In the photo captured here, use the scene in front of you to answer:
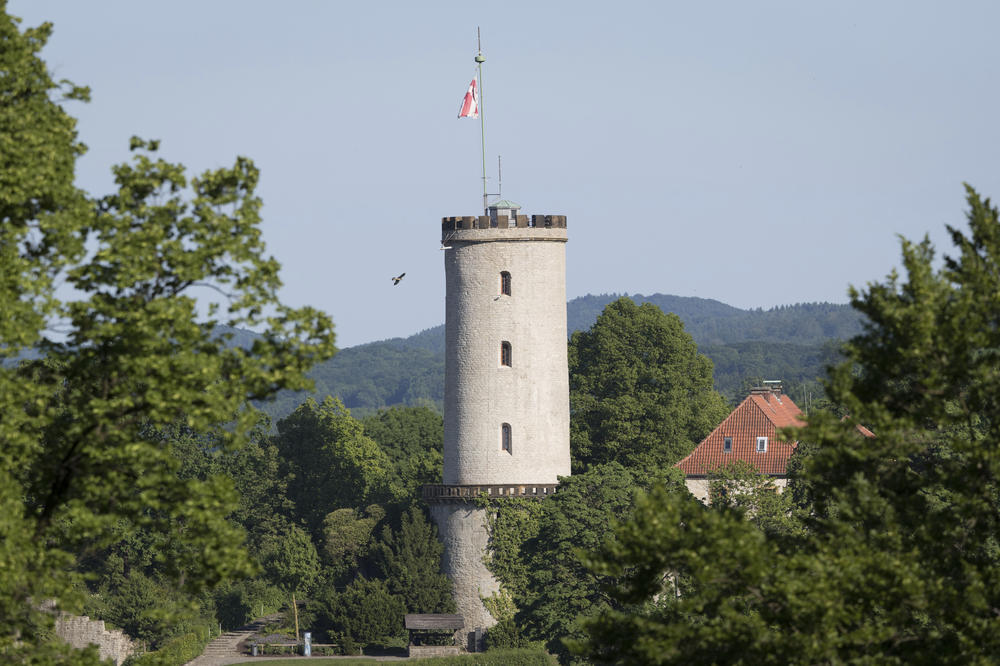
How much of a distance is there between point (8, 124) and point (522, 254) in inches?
2036

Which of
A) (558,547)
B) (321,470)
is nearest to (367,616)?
(558,547)

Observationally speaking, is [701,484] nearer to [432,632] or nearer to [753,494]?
[753,494]

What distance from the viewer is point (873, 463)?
92.9ft

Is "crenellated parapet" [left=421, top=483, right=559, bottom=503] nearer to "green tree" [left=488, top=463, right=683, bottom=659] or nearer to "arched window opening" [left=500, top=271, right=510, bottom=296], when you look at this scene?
"green tree" [left=488, top=463, right=683, bottom=659]

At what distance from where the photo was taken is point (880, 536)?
27359 millimetres

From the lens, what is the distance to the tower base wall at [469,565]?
74750 mm

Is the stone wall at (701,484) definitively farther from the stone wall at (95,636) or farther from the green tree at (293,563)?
the stone wall at (95,636)

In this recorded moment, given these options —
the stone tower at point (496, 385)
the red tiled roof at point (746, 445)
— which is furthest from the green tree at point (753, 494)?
the stone tower at point (496, 385)

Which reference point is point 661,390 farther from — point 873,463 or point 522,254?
point 873,463

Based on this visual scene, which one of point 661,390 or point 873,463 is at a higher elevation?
point 661,390

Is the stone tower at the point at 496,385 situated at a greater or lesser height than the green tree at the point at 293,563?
greater

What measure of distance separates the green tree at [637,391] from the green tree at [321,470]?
1156cm

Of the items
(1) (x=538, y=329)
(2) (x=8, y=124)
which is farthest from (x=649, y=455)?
(2) (x=8, y=124)

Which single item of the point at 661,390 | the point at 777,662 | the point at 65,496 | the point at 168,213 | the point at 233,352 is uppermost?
the point at 661,390
